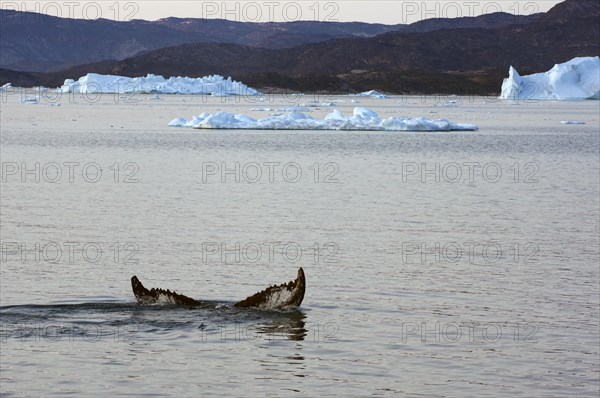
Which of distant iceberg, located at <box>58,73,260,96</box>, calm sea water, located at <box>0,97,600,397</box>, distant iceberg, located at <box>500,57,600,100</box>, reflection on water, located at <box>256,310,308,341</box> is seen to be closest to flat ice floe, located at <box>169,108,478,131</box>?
calm sea water, located at <box>0,97,600,397</box>

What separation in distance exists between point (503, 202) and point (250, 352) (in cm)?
1685

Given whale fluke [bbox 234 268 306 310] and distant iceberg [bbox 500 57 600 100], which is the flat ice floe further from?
distant iceberg [bbox 500 57 600 100]

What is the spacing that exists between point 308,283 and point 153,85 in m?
145

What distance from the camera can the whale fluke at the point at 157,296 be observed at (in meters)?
14.0

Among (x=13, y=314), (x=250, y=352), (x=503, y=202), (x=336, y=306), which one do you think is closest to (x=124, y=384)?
(x=250, y=352)

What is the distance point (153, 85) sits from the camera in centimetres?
15838

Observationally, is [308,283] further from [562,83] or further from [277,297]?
[562,83]

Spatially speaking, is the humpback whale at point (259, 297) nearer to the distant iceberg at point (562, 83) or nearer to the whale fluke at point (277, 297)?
the whale fluke at point (277, 297)

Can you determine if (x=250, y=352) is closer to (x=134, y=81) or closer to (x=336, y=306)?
(x=336, y=306)

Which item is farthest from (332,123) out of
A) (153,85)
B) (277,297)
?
(153,85)

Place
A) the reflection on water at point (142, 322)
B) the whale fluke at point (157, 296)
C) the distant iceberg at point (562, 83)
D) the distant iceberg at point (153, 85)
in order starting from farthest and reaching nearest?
the distant iceberg at point (153, 85) < the distant iceberg at point (562, 83) < the whale fluke at point (157, 296) < the reflection on water at point (142, 322)

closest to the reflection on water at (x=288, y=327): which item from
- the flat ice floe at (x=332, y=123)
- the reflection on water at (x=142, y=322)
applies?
the reflection on water at (x=142, y=322)

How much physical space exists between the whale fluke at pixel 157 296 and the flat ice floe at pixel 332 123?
43918mm

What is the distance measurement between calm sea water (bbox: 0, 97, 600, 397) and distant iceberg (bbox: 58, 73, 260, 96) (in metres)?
119
